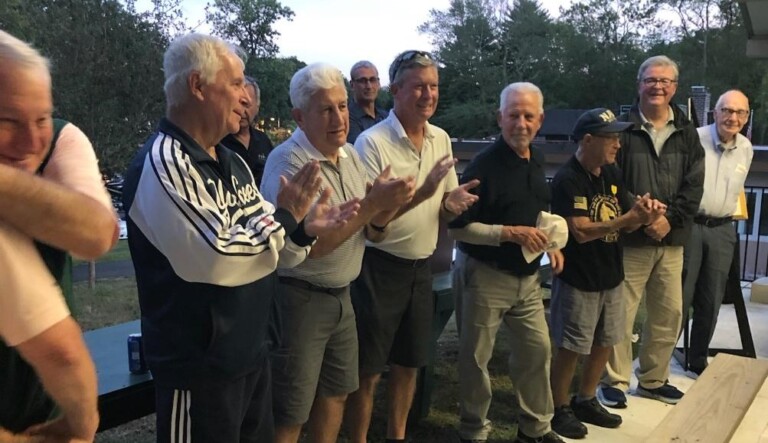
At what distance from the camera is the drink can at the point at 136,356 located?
6.96ft

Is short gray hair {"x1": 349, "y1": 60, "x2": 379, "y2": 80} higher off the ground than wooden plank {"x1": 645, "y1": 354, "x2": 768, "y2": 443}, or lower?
higher

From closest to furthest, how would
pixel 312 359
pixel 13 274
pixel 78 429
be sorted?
1. pixel 13 274
2. pixel 78 429
3. pixel 312 359

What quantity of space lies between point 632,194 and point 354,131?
1.70 m

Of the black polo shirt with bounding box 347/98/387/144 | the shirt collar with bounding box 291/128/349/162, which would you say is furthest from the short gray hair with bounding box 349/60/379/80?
the shirt collar with bounding box 291/128/349/162

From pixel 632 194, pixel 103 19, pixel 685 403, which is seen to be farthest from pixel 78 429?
pixel 103 19

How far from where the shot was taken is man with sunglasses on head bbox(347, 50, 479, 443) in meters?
2.53

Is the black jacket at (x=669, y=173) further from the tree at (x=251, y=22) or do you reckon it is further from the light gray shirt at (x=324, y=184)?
the tree at (x=251, y=22)

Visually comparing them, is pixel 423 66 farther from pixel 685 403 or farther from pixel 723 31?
pixel 723 31

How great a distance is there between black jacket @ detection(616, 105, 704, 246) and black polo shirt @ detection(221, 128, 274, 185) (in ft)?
6.15

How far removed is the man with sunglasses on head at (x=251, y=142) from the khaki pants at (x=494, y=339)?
116 centimetres

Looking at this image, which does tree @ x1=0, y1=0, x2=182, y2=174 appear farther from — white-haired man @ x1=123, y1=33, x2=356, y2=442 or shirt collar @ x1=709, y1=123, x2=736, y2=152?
shirt collar @ x1=709, y1=123, x2=736, y2=152

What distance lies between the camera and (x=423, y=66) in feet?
8.70

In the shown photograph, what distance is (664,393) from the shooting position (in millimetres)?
3543

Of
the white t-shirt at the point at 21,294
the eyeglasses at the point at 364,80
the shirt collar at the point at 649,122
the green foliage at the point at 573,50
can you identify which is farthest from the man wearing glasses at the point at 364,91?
the green foliage at the point at 573,50
